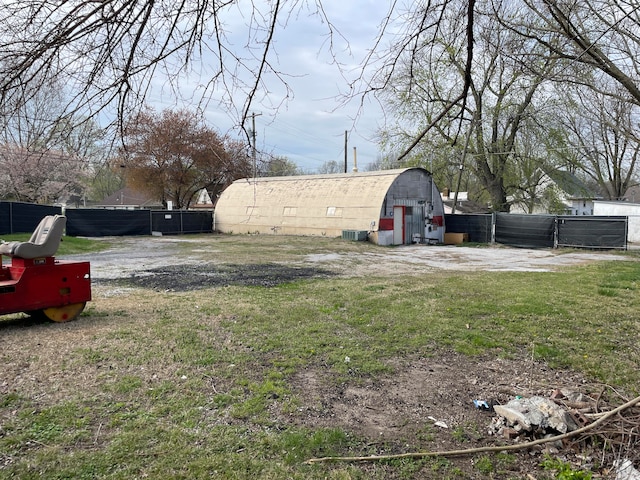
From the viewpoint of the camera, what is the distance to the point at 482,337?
19.1 feet

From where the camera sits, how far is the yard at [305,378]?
291 cm

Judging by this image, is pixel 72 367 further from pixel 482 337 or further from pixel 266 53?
pixel 482 337

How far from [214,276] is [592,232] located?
1747cm

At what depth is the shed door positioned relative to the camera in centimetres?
2353

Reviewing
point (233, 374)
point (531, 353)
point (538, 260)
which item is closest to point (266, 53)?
point (233, 374)

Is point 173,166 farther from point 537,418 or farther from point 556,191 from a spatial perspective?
point 537,418

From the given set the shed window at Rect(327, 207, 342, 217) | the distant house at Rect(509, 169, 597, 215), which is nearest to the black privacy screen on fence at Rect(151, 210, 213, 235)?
the shed window at Rect(327, 207, 342, 217)

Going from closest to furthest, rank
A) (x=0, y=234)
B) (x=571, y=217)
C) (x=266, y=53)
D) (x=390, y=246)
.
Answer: (x=266, y=53) < (x=0, y=234) < (x=571, y=217) < (x=390, y=246)

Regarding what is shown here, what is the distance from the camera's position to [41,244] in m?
5.76

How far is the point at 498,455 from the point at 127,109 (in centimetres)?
354

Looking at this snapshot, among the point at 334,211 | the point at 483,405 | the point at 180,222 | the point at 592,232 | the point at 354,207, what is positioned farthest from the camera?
the point at 180,222

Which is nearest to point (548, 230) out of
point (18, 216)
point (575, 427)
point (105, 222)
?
point (575, 427)

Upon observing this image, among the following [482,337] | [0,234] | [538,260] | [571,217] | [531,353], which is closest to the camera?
[531,353]

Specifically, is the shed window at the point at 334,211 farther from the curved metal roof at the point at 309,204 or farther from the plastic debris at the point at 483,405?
the plastic debris at the point at 483,405
